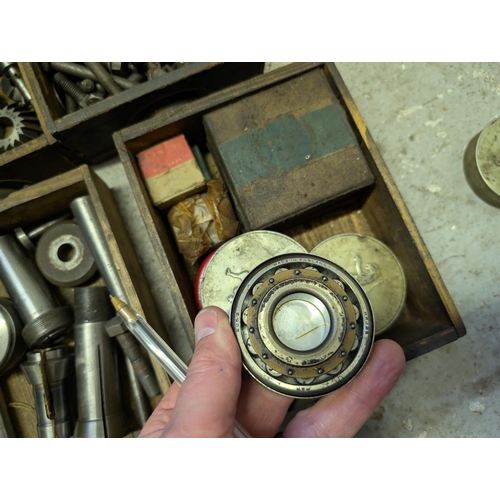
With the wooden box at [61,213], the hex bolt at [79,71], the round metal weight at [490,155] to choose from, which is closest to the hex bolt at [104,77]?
the hex bolt at [79,71]

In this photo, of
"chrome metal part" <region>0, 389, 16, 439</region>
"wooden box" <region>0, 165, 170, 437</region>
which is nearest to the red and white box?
"wooden box" <region>0, 165, 170, 437</region>

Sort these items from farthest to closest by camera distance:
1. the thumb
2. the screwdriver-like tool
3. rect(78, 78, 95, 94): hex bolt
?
rect(78, 78, 95, 94): hex bolt < the screwdriver-like tool < the thumb

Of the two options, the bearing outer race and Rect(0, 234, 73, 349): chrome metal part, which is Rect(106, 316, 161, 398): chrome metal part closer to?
Rect(0, 234, 73, 349): chrome metal part

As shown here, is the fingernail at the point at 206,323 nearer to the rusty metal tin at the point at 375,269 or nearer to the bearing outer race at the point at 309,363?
the bearing outer race at the point at 309,363

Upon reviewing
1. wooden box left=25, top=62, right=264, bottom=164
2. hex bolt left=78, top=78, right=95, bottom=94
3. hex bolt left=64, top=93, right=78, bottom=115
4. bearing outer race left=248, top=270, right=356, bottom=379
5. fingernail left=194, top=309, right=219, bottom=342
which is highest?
hex bolt left=78, top=78, right=95, bottom=94

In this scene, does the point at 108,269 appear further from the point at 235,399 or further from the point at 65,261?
the point at 235,399

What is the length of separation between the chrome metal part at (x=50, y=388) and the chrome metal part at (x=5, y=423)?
0.09m

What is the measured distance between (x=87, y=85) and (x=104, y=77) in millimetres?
73

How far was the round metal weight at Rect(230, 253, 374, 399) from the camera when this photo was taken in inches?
27.9

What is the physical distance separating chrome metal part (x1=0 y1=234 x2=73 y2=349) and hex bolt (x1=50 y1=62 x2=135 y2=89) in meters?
0.54

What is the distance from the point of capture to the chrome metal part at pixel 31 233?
1156mm
